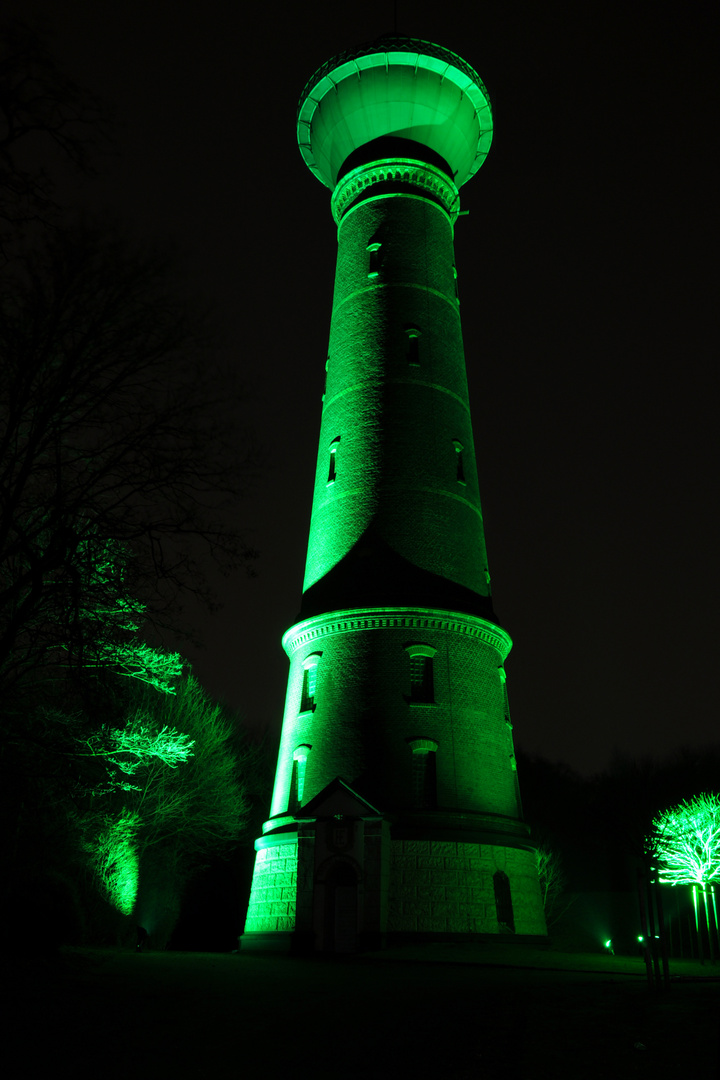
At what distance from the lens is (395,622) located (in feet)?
80.0

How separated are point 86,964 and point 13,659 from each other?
5.33 m

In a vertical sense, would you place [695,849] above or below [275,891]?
above

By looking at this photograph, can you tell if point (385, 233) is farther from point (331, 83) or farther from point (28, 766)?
point (28, 766)

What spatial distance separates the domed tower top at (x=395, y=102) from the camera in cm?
3309

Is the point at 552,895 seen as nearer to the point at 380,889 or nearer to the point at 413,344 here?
the point at 380,889

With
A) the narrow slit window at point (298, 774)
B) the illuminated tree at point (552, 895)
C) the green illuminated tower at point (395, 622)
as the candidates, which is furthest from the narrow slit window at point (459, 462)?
the illuminated tree at point (552, 895)

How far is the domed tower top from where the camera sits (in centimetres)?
3309

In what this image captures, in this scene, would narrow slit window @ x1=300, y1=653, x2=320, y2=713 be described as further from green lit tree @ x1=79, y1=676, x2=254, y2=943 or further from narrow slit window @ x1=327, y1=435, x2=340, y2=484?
narrow slit window @ x1=327, y1=435, x2=340, y2=484

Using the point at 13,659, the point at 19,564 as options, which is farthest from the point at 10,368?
the point at 13,659

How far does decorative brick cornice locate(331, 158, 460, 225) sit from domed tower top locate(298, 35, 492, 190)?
442 mm

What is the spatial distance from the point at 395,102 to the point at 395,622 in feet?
66.4

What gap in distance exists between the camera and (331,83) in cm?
3438

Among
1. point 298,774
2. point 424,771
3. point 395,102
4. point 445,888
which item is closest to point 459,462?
point 424,771

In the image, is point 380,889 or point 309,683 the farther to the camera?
point 309,683
